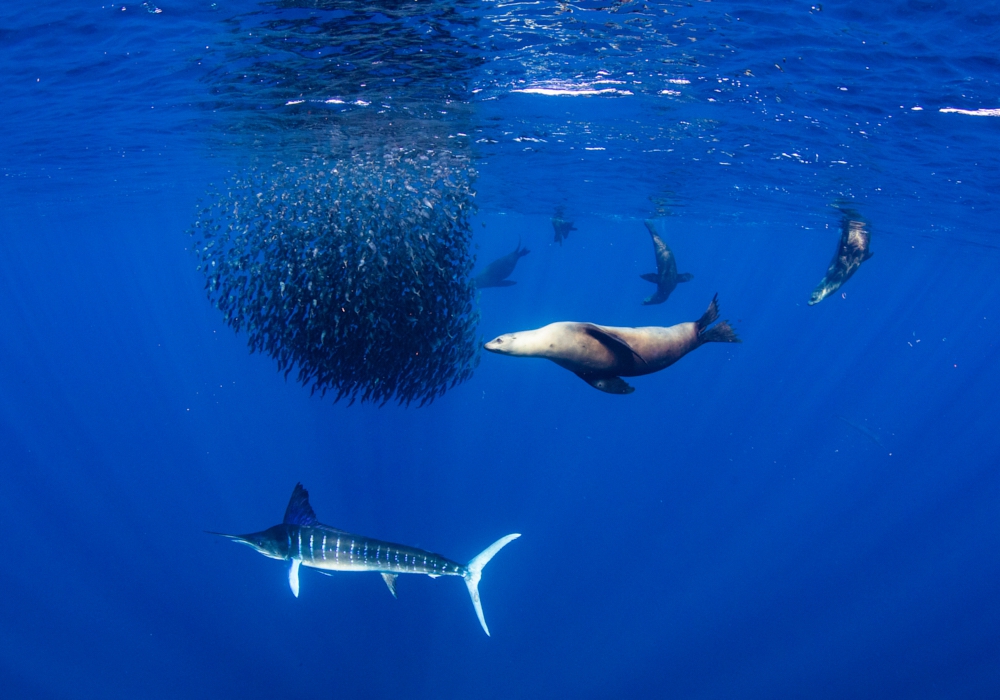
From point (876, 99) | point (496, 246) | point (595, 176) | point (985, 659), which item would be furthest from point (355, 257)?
point (496, 246)

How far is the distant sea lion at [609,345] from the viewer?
463 centimetres

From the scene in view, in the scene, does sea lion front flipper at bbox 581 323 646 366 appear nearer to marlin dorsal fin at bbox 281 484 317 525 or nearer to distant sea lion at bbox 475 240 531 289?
marlin dorsal fin at bbox 281 484 317 525

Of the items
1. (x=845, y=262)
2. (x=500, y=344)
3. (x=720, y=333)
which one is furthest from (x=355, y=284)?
(x=845, y=262)

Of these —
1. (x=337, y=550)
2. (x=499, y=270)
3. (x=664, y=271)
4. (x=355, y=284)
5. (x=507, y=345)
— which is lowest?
(x=337, y=550)

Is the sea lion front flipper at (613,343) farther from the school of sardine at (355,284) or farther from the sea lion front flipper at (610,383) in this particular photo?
the school of sardine at (355,284)

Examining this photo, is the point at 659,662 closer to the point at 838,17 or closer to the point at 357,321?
the point at 357,321

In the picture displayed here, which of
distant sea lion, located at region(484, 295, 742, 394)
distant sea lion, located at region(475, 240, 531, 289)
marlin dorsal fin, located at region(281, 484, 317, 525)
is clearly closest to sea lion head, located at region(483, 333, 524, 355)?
distant sea lion, located at region(484, 295, 742, 394)

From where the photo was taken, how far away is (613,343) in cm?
482

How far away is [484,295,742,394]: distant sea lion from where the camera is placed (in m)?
4.63

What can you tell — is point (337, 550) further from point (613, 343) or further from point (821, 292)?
point (821, 292)

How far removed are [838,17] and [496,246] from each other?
53850 mm

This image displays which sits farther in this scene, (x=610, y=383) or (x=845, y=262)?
(x=845, y=262)

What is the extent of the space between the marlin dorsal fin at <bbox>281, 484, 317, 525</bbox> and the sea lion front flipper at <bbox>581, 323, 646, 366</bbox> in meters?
5.00

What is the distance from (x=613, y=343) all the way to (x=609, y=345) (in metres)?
0.07
